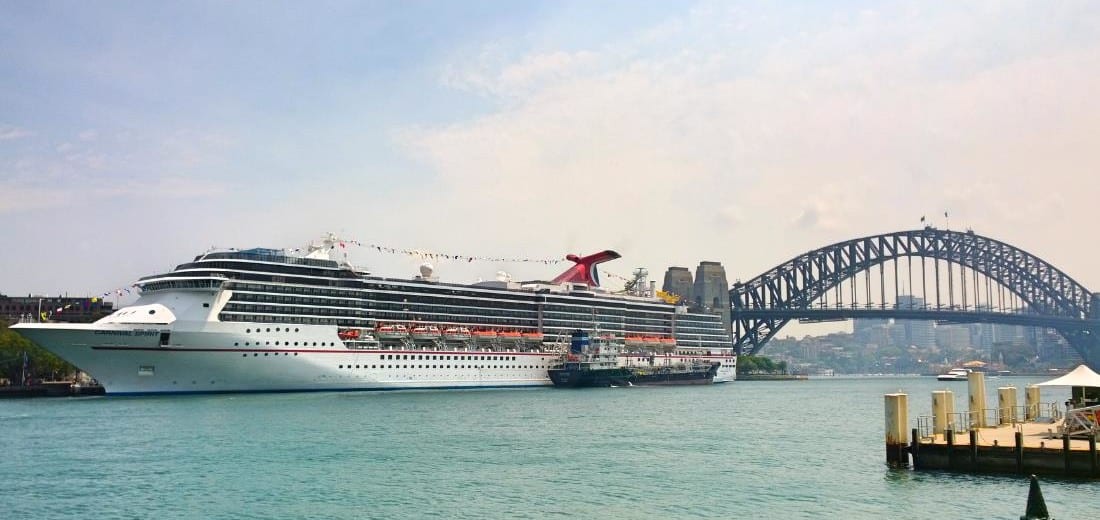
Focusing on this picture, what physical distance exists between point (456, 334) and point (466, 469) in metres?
51.5

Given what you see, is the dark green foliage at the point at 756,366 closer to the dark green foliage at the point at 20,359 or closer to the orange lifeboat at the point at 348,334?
the orange lifeboat at the point at 348,334

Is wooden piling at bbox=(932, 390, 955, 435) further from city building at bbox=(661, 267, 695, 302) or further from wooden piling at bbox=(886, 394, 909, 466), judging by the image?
city building at bbox=(661, 267, 695, 302)

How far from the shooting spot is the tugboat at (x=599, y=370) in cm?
8853

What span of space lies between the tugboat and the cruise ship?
1832mm

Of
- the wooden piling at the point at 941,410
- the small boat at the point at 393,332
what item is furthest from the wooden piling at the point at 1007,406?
the small boat at the point at 393,332

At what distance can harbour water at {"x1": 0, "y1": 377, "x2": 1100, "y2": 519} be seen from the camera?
938 inches

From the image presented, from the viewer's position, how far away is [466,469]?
30344 millimetres

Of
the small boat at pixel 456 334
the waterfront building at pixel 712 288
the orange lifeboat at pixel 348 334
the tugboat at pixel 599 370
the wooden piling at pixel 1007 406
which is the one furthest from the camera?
the waterfront building at pixel 712 288

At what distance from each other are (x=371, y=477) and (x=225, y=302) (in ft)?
131

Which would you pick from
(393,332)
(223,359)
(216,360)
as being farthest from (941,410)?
(393,332)

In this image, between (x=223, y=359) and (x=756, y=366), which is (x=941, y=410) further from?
(x=756, y=366)

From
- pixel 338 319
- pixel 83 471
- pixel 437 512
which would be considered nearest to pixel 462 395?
pixel 338 319

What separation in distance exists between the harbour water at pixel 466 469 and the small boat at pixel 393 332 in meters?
22.5

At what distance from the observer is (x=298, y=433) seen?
4022cm
